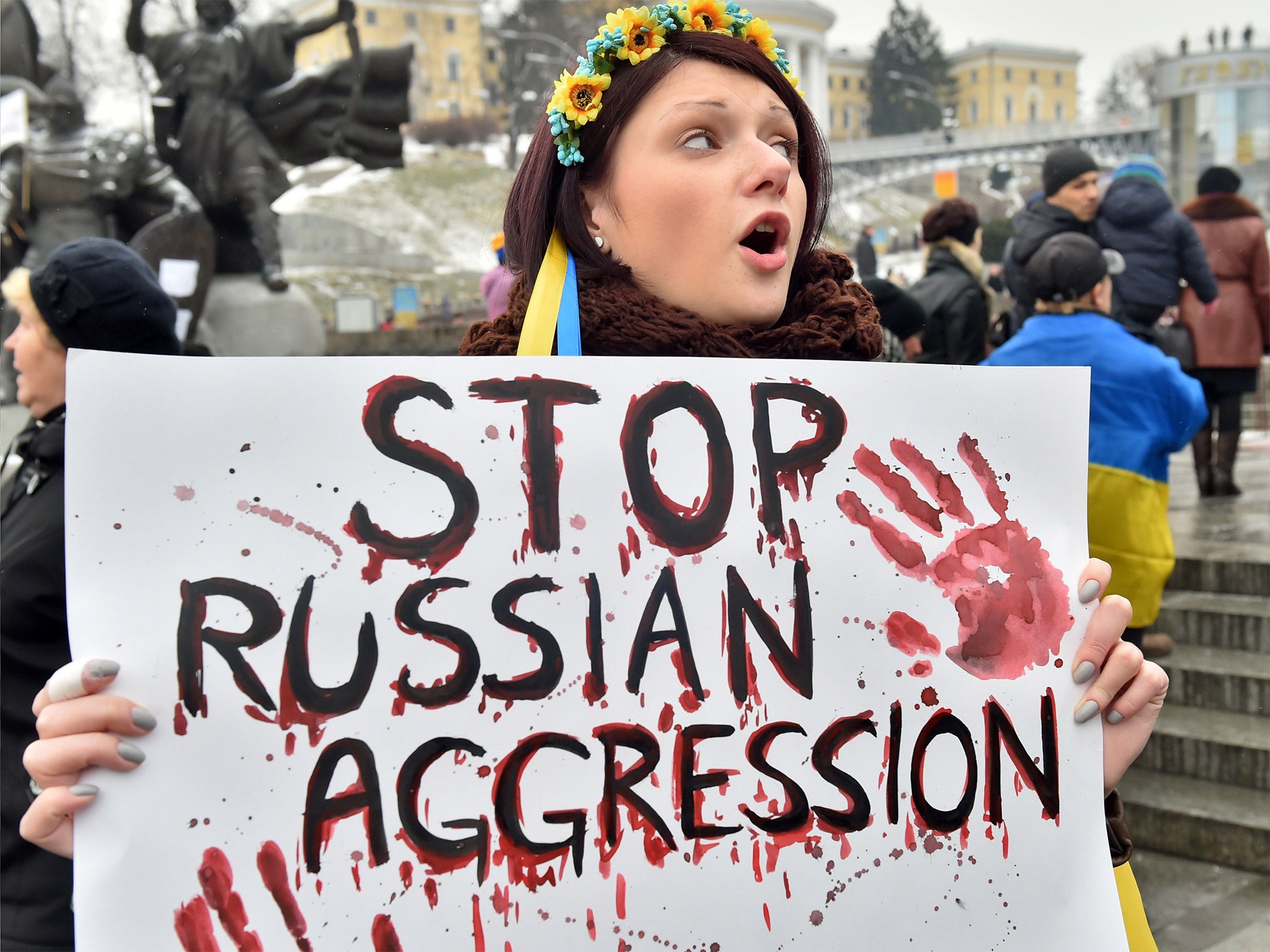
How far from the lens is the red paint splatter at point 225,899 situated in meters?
1.00

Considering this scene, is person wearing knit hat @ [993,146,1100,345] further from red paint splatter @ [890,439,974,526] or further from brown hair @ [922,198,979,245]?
red paint splatter @ [890,439,974,526]

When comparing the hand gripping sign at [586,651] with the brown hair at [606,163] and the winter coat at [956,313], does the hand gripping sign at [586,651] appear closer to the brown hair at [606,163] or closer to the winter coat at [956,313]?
the brown hair at [606,163]

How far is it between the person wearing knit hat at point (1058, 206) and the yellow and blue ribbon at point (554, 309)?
3540mm

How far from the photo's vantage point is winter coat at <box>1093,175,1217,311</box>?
16.3 feet

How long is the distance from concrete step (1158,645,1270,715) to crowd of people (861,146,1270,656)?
0.11 metres

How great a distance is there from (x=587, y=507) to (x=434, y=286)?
2424 centimetres

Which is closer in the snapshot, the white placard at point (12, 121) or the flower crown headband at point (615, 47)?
the flower crown headband at point (615, 47)

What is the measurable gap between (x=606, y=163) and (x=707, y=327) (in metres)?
0.26

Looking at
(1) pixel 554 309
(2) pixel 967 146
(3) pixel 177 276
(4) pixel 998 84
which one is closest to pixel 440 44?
(2) pixel 967 146

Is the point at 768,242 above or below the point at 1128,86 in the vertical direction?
below

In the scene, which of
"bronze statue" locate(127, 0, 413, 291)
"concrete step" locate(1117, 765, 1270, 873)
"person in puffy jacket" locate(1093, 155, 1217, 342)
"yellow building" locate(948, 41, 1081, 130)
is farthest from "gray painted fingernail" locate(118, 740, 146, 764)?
"yellow building" locate(948, 41, 1081, 130)

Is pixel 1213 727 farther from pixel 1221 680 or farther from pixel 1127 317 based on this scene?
pixel 1127 317

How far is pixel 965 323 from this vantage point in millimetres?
4414

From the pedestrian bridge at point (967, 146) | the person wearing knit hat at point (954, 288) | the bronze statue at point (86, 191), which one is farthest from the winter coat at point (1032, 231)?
the pedestrian bridge at point (967, 146)
